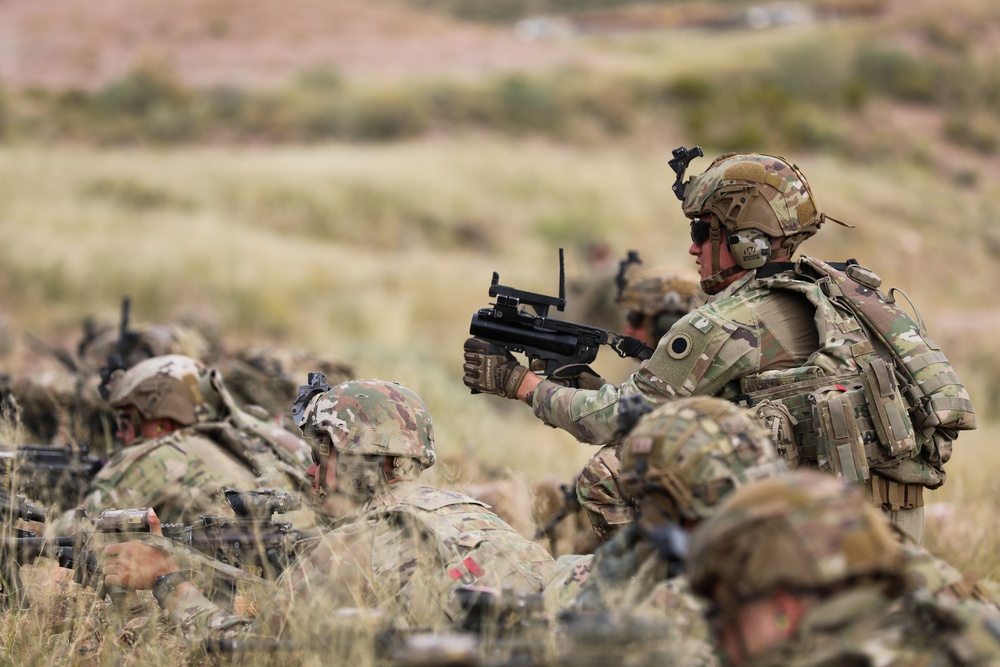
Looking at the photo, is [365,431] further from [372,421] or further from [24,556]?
[24,556]

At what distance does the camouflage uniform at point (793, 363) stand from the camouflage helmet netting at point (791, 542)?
169 cm

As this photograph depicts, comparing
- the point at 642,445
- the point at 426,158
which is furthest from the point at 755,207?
the point at 426,158

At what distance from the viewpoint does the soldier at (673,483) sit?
11.4 ft

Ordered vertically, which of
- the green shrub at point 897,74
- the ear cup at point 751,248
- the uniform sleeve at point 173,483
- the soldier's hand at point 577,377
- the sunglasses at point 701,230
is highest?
the green shrub at point 897,74

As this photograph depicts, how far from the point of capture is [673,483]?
353 centimetres

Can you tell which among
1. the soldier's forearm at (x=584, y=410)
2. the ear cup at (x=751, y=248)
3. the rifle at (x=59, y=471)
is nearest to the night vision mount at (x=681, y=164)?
the ear cup at (x=751, y=248)

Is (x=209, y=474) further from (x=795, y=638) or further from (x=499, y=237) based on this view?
(x=499, y=237)

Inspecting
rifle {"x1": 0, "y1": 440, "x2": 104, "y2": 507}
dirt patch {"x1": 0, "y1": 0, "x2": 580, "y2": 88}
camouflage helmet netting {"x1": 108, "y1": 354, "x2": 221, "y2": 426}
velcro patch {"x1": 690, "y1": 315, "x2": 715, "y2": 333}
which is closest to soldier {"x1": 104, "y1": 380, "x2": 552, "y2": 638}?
velcro patch {"x1": 690, "y1": 315, "x2": 715, "y2": 333}

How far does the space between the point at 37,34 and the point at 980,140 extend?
3473 cm

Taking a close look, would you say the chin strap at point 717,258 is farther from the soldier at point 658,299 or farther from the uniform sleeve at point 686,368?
the soldier at point 658,299

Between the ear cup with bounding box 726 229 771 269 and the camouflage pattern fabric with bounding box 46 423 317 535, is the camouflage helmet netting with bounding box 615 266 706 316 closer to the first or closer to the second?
the ear cup with bounding box 726 229 771 269

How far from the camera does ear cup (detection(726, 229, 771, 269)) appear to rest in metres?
5.04

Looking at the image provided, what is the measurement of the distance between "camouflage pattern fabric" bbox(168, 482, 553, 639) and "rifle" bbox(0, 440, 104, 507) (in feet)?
9.09

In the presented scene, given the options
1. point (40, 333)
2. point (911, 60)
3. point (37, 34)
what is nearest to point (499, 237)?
point (40, 333)
